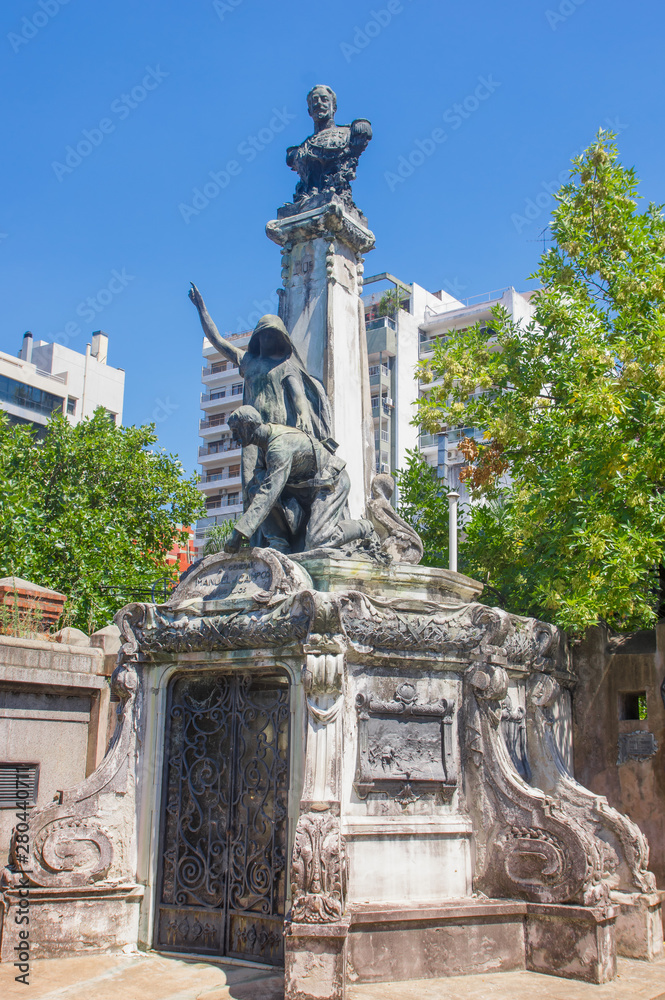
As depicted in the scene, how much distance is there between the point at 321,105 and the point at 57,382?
1859 inches

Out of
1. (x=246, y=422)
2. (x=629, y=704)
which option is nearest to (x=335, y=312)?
(x=246, y=422)

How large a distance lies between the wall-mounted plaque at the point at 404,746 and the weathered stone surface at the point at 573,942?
1.26 m

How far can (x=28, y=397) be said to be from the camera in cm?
5328

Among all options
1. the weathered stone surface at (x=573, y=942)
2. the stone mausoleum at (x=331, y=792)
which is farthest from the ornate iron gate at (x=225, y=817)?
the weathered stone surface at (x=573, y=942)

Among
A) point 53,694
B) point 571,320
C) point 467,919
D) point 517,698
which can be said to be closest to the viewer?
point 467,919

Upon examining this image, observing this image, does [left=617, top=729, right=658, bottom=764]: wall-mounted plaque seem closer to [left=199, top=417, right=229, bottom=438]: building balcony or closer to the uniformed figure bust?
the uniformed figure bust

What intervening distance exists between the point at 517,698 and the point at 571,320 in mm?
8143

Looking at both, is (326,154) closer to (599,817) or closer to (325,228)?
(325,228)

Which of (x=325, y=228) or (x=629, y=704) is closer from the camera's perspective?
(x=325, y=228)

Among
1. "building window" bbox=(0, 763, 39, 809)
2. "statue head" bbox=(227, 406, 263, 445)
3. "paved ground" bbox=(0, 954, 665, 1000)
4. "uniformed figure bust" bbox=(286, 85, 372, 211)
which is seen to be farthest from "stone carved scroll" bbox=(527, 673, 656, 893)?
"uniformed figure bust" bbox=(286, 85, 372, 211)

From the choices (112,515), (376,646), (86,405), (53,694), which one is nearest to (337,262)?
(376,646)

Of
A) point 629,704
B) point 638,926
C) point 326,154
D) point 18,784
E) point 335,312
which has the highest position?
point 326,154

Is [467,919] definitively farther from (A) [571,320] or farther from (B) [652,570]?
(A) [571,320]

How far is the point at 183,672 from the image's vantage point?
848 cm
